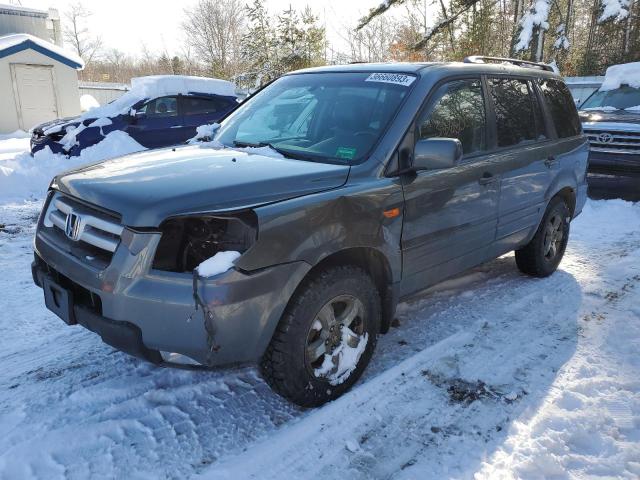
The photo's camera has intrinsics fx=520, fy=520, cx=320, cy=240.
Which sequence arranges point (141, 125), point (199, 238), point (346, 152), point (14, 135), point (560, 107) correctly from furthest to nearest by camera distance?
1. point (14, 135)
2. point (141, 125)
3. point (560, 107)
4. point (346, 152)
5. point (199, 238)

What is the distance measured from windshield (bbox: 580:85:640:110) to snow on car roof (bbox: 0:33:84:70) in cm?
1790

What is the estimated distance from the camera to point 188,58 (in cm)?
4416

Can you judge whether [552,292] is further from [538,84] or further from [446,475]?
[446,475]

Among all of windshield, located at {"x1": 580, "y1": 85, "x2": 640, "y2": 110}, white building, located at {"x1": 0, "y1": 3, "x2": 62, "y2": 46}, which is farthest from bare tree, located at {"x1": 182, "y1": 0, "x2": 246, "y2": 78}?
windshield, located at {"x1": 580, "y1": 85, "x2": 640, "y2": 110}

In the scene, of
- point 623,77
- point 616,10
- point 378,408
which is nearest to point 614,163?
point 623,77

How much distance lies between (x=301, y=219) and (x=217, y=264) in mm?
487

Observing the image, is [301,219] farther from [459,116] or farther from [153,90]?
[153,90]

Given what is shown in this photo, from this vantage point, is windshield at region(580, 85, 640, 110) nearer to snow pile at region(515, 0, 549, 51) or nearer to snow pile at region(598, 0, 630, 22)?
snow pile at region(515, 0, 549, 51)

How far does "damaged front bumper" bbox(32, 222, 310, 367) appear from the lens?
2.33 metres

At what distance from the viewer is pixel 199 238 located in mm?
2514

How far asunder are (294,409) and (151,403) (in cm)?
81

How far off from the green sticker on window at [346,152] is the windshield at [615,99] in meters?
8.65

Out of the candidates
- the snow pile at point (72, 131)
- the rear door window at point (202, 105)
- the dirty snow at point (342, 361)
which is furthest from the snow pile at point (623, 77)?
the snow pile at point (72, 131)

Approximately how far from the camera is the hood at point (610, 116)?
28.5 feet
